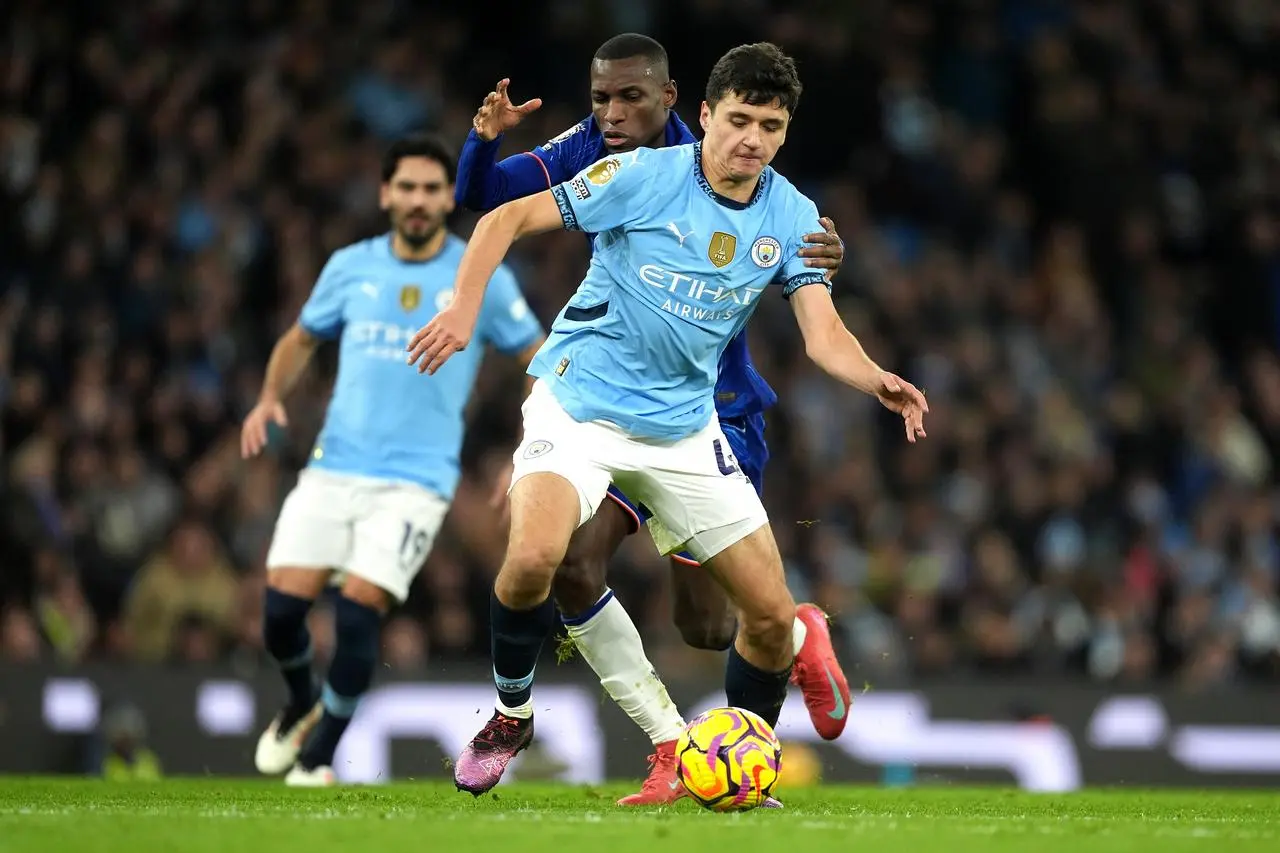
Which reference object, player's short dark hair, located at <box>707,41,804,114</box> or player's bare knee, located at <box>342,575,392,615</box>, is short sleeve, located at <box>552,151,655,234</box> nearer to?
player's short dark hair, located at <box>707,41,804,114</box>

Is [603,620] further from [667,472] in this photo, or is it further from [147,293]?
[147,293]

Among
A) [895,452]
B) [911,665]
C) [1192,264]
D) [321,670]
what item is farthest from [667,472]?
[1192,264]

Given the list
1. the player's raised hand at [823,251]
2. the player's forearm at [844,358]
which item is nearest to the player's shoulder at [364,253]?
the player's raised hand at [823,251]

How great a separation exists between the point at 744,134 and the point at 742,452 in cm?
156

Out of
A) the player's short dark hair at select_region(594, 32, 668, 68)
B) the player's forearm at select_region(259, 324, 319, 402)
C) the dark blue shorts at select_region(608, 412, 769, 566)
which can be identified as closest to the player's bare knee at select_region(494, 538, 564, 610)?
the dark blue shorts at select_region(608, 412, 769, 566)

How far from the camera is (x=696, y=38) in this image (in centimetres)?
1631

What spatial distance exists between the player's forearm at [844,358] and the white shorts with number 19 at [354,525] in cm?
276

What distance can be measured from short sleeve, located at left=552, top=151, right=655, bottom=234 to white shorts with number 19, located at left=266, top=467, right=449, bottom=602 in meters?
2.55

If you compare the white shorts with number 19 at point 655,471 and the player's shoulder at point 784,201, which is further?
the player's shoulder at point 784,201

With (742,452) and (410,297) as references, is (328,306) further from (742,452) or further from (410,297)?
(742,452)

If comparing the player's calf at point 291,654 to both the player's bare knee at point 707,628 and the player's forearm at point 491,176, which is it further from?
the player's forearm at point 491,176

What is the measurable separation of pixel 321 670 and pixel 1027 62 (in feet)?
30.4

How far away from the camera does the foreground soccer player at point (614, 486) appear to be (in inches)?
275

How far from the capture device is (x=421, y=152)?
885 centimetres
